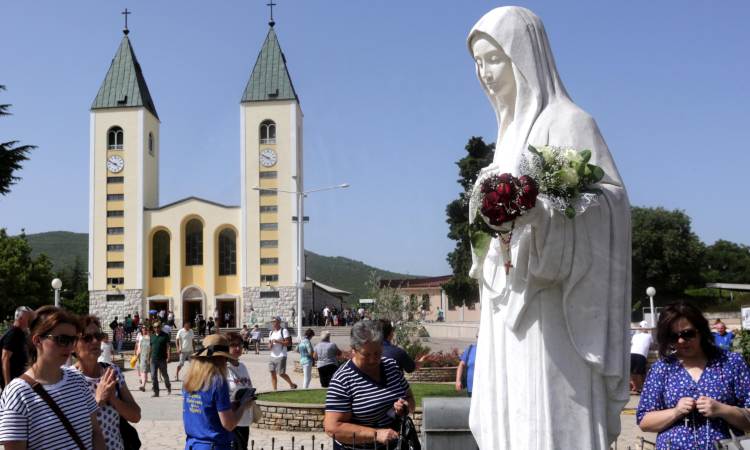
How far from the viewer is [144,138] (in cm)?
7381

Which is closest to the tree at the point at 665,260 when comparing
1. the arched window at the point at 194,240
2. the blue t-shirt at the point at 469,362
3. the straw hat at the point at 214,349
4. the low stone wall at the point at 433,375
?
the arched window at the point at 194,240

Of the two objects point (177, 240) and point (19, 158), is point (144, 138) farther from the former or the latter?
point (19, 158)

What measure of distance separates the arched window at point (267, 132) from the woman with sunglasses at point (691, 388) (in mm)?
69069

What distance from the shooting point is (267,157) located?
71.7 meters

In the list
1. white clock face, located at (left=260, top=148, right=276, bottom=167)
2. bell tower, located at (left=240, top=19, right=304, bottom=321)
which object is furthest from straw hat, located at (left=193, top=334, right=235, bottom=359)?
white clock face, located at (left=260, top=148, right=276, bottom=167)

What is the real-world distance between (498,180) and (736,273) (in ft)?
277

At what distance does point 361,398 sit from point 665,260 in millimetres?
64023

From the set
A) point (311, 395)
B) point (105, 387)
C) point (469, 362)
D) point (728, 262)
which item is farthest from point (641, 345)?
point (728, 262)

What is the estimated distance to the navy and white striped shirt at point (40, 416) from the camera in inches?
165

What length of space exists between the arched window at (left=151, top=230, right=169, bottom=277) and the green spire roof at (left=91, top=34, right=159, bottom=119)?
479 inches

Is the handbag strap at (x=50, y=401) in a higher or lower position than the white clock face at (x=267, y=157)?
lower

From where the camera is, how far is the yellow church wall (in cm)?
7044

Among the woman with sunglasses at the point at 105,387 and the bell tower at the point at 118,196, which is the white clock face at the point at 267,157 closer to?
the bell tower at the point at 118,196

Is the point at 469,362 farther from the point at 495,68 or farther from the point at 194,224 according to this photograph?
the point at 194,224
